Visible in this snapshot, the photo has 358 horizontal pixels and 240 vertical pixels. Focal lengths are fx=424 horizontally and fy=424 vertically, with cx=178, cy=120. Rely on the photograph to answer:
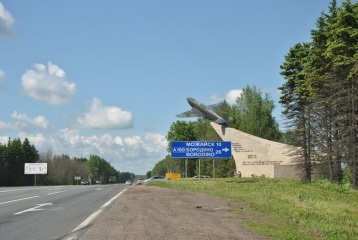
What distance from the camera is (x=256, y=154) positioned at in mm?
51188

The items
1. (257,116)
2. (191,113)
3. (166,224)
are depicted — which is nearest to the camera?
(166,224)

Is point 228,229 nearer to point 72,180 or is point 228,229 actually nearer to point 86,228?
point 86,228

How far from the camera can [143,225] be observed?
11.3m

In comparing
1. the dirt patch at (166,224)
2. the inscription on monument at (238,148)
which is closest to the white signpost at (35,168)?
the inscription on monument at (238,148)

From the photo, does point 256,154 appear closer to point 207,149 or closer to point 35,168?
point 207,149

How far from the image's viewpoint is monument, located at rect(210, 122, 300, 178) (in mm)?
50938

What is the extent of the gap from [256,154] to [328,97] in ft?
48.8

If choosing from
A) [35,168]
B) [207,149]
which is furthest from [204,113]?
[35,168]

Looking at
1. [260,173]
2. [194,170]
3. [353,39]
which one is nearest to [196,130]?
[194,170]

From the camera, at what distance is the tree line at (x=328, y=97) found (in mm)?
36281

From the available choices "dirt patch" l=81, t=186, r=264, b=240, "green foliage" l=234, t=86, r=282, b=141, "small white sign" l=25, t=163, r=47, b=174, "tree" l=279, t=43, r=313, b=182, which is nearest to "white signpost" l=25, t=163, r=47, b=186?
"small white sign" l=25, t=163, r=47, b=174

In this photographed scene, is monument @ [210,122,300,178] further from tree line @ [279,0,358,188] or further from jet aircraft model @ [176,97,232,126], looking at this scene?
tree line @ [279,0,358,188]

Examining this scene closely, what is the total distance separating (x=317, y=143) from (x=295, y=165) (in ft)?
16.4

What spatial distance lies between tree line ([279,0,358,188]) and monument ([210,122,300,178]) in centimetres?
302
